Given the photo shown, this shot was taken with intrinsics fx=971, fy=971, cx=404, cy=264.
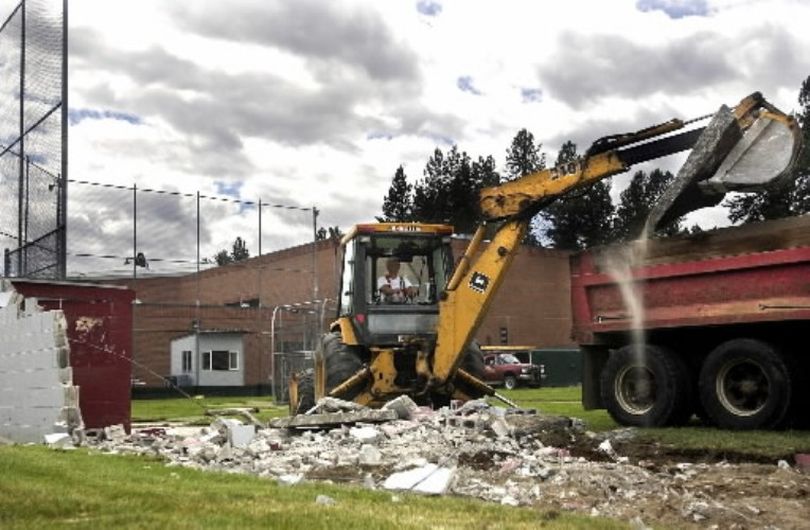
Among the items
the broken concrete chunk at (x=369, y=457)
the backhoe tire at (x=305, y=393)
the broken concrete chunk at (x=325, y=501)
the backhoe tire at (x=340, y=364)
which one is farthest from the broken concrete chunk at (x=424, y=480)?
the backhoe tire at (x=305, y=393)

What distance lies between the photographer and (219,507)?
19.8 ft

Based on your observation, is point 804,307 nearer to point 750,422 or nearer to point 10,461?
point 750,422

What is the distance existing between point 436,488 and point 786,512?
241cm

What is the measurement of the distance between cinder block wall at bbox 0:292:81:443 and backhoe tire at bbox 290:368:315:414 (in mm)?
3813

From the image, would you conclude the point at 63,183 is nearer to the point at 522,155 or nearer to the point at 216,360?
the point at 216,360

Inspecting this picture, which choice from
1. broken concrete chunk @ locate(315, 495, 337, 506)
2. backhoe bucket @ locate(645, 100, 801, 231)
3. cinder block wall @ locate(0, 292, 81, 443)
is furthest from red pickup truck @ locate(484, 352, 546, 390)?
broken concrete chunk @ locate(315, 495, 337, 506)

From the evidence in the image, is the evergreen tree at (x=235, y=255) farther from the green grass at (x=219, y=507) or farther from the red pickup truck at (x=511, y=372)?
the green grass at (x=219, y=507)

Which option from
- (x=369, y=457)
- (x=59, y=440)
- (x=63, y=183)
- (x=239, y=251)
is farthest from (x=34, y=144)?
(x=239, y=251)

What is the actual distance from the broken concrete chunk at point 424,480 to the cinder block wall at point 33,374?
623cm

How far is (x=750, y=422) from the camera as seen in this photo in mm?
10320

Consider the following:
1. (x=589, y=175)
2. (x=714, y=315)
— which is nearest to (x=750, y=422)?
(x=714, y=315)

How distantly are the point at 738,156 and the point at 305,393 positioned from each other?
7.96 meters

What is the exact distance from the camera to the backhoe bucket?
10008mm

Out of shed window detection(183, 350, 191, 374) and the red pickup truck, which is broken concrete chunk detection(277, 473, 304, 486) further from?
shed window detection(183, 350, 191, 374)
